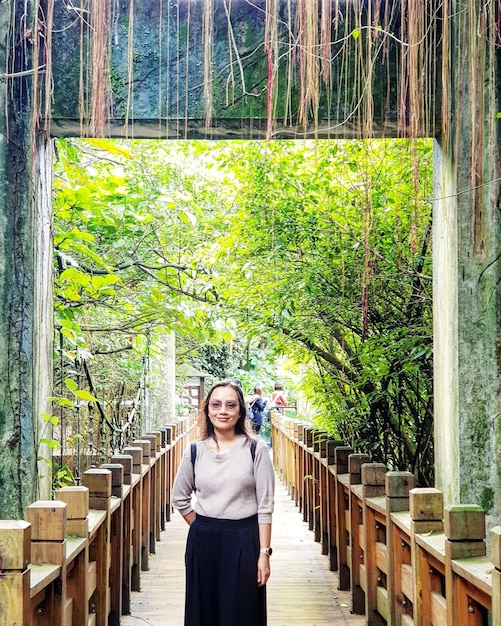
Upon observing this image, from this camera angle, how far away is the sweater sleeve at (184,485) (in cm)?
354

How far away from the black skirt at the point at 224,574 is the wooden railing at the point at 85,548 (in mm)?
436

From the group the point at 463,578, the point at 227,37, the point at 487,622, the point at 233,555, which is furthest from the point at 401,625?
the point at 227,37

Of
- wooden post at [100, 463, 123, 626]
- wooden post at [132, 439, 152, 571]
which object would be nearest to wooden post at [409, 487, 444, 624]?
wooden post at [100, 463, 123, 626]

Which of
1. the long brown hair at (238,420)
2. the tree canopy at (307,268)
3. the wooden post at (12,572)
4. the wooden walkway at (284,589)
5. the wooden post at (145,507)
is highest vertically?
the tree canopy at (307,268)

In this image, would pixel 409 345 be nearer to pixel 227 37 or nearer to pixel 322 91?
pixel 322 91

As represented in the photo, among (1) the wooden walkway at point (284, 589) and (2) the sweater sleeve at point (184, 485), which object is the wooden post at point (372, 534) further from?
(2) the sweater sleeve at point (184, 485)

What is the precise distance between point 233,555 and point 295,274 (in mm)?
2047

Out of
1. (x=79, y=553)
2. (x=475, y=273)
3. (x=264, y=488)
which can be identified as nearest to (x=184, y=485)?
(x=264, y=488)

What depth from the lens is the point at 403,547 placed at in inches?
151

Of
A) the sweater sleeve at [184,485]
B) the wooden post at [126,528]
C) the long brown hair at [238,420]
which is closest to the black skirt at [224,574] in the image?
the sweater sleeve at [184,485]

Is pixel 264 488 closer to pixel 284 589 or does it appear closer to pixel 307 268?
pixel 307 268

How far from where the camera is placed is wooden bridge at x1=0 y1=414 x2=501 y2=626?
8.66 ft

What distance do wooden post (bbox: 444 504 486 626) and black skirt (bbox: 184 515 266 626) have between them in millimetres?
905

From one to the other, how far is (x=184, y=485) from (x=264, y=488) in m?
0.37
